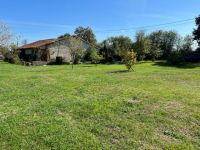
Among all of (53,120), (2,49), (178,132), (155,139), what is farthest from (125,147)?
(2,49)

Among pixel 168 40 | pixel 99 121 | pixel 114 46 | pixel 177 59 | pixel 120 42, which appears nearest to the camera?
pixel 99 121

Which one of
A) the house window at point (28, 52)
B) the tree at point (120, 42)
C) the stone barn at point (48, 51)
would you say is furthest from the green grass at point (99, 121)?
the tree at point (120, 42)

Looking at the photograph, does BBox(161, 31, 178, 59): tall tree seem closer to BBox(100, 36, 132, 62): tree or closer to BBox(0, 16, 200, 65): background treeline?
BBox(0, 16, 200, 65): background treeline

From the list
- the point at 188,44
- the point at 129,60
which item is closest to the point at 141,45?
the point at 188,44

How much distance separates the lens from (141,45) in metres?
45.0

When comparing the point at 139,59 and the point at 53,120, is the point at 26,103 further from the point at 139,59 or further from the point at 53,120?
the point at 139,59

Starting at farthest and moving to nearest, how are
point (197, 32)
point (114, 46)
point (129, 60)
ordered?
1. point (114, 46)
2. point (197, 32)
3. point (129, 60)

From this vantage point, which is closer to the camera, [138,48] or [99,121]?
[99,121]

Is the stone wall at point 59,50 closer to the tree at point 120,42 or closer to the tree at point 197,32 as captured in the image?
the tree at point 120,42

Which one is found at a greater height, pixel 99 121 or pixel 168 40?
pixel 168 40

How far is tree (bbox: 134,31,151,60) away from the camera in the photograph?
44.8m

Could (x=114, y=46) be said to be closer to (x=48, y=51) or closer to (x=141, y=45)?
(x=141, y=45)

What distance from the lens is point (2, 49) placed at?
139 feet

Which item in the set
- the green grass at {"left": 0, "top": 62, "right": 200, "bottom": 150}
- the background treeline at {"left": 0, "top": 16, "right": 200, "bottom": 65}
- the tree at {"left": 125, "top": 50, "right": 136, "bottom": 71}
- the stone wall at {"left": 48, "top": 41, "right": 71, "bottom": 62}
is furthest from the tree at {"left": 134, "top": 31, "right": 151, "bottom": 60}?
the green grass at {"left": 0, "top": 62, "right": 200, "bottom": 150}
